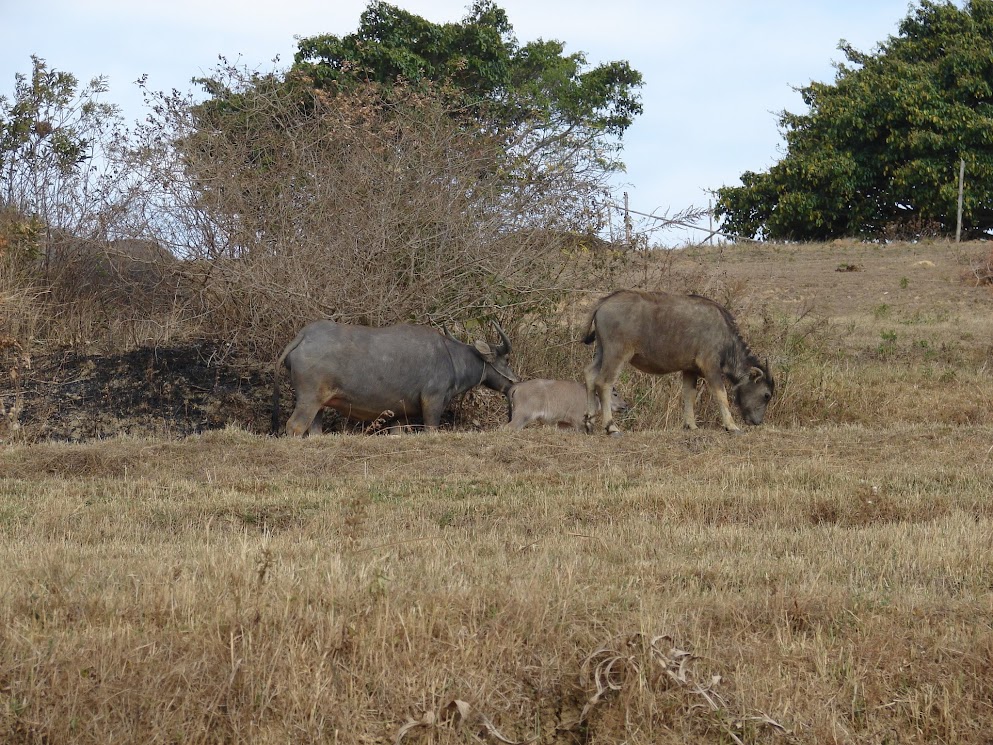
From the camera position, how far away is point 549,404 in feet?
44.7

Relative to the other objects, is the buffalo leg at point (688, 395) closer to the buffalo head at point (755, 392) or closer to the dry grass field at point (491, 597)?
the buffalo head at point (755, 392)

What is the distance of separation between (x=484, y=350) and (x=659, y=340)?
2335mm

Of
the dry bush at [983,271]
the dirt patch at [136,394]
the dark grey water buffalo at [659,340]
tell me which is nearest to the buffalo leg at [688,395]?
the dark grey water buffalo at [659,340]

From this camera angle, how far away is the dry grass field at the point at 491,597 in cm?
518

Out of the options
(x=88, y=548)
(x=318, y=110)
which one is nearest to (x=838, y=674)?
(x=88, y=548)

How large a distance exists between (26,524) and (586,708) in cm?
430

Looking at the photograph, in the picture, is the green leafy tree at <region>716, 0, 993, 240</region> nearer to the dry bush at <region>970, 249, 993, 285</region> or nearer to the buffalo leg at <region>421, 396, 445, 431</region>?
the dry bush at <region>970, 249, 993, 285</region>

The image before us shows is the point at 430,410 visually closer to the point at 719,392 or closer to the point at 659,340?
the point at 659,340

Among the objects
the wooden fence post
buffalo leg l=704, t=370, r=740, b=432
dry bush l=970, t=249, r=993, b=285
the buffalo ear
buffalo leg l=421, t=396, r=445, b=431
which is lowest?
buffalo leg l=421, t=396, r=445, b=431

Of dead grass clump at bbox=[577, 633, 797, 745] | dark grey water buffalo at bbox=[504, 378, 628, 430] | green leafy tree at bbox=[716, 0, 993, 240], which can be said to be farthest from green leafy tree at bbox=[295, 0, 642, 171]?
dead grass clump at bbox=[577, 633, 797, 745]

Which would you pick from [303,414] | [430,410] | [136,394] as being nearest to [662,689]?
[303,414]

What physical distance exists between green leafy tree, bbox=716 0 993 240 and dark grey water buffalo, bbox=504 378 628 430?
19.2 meters

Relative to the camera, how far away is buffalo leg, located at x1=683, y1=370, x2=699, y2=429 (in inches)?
520

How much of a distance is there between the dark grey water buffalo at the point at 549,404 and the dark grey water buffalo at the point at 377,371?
2.29 ft
